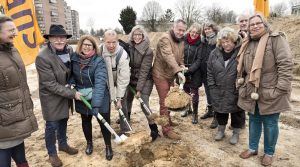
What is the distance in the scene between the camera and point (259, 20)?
3277 millimetres

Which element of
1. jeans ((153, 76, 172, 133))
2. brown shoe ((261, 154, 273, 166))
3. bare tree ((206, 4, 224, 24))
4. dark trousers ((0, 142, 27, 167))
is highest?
bare tree ((206, 4, 224, 24))

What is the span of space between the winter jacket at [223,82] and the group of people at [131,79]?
1 cm

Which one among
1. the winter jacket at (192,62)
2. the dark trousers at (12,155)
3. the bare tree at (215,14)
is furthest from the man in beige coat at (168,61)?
the bare tree at (215,14)

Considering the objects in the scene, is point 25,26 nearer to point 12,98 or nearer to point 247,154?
point 12,98

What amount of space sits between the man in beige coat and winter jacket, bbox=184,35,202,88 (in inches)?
16.8

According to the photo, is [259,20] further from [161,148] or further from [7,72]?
[7,72]

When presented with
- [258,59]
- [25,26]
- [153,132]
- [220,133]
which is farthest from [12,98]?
[25,26]

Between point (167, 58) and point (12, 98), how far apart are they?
2245 millimetres

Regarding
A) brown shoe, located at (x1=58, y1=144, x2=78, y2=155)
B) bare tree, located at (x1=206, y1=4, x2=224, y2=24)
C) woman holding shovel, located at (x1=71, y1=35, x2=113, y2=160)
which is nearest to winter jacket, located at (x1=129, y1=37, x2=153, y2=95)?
woman holding shovel, located at (x1=71, y1=35, x2=113, y2=160)

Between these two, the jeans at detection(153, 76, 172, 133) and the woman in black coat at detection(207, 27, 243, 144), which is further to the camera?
the jeans at detection(153, 76, 172, 133)

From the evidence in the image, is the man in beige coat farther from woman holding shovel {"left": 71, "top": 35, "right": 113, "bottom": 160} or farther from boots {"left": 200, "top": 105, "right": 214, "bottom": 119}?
boots {"left": 200, "top": 105, "right": 214, "bottom": 119}

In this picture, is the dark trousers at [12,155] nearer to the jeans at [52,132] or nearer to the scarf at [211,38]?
the jeans at [52,132]

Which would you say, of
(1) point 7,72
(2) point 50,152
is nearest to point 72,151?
(2) point 50,152

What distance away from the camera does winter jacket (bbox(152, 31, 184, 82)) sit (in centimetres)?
413
